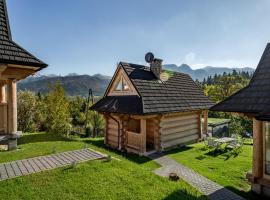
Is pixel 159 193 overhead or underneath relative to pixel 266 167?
underneath

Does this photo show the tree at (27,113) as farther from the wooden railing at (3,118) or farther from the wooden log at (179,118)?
the wooden log at (179,118)

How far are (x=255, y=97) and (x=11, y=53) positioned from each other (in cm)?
791

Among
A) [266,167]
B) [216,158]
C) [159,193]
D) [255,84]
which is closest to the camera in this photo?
[159,193]

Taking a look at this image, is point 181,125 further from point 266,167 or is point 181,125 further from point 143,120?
point 266,167

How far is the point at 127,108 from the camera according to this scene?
1312 centimetres

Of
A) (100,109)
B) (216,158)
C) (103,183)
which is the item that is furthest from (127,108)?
(103,183)

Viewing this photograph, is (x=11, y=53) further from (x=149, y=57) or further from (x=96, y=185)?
(x=149, y=57)

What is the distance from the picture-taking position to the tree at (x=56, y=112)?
2496cm

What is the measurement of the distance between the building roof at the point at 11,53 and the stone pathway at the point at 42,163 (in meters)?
3.40

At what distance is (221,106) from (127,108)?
592 cm

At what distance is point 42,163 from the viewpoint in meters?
8.19

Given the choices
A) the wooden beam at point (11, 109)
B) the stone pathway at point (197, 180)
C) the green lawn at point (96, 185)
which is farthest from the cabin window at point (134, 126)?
the wooden beam at point (11, 109)

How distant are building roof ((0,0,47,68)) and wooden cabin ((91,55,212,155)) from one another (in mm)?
6437

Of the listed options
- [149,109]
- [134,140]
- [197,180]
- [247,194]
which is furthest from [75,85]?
[247,194]
